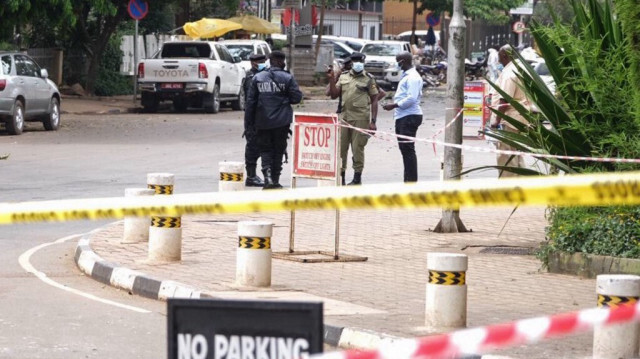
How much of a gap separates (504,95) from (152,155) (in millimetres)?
12373

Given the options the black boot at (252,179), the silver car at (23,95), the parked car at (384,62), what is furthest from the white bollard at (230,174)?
the parked car at (384,62)

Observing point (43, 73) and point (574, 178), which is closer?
point (574, 178)

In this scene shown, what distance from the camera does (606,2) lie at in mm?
11352

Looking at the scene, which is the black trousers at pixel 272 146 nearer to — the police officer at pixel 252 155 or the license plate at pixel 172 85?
the police officer at pixel 252 155

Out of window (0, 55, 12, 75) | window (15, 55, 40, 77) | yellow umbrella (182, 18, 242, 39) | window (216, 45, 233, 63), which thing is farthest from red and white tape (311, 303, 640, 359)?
yellow umbrella (182, 18, 242, 39)

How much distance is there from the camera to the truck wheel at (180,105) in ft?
121

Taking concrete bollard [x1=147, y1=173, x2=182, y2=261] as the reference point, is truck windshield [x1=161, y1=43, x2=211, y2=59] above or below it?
above

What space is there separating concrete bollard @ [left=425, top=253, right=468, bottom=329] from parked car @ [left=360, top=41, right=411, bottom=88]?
39739mm

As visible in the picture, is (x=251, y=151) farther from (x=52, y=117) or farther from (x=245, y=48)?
(x=245, y=48)

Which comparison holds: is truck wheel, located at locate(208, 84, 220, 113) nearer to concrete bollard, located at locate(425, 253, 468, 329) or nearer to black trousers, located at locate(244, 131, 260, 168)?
black trousers, located at locate(244, 131, 260, 168)

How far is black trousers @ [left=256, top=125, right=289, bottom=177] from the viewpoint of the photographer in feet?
55.3

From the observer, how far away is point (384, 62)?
5050 centimetres

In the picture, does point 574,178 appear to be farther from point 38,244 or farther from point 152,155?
point 152,155

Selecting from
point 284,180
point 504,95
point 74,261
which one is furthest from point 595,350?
point 284,180
